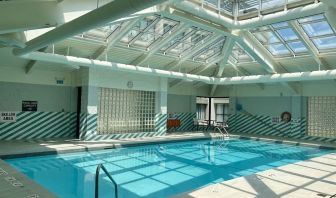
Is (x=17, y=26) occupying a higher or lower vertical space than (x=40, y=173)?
higher

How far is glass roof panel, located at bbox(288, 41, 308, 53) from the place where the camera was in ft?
39.0

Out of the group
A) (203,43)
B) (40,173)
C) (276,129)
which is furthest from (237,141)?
(40,173)

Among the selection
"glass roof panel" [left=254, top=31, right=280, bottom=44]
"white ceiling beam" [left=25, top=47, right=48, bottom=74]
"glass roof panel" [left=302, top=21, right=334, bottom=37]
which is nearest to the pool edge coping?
"white ceiling beam" [left=25, top=47, right=48, bottom=74]

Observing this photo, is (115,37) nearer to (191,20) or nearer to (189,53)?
(191,20)

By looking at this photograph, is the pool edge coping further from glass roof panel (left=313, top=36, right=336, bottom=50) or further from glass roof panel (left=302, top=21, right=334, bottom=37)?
glass roof panel (left=302, top=21, right=334, bottom=37)

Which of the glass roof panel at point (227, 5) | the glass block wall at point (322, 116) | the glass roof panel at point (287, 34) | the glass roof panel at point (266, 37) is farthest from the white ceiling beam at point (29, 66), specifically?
the glass block wall at point (322, 116)

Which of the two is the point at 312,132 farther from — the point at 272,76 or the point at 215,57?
the point at 215,57

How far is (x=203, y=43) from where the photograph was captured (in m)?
12.7

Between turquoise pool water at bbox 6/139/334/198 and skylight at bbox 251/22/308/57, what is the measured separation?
426 centimetres

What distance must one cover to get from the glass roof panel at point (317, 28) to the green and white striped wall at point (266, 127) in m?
6.08

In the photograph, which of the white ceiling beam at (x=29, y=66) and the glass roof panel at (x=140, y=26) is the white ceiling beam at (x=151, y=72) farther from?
the white ceiling beam at (x=29, y=66)

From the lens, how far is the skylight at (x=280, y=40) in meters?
10.9

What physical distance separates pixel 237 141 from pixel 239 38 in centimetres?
653

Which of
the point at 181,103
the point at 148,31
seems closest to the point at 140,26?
the point at 148,31
